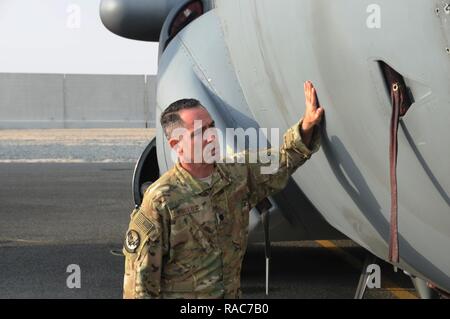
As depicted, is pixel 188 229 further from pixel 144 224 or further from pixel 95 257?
pixel 95 257

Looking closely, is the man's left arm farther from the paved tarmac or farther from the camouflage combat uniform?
the paved tarmac

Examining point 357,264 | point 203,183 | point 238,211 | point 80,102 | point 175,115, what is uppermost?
point 80,102

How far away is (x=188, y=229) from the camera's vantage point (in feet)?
8.89

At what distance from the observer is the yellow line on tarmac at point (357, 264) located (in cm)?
617

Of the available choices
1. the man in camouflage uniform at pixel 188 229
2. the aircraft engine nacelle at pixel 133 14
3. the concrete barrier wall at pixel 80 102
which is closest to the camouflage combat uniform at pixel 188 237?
the man in camouflage uniform at pixel 188 229

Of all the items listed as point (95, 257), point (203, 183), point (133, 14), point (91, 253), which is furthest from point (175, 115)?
point (91, 253)

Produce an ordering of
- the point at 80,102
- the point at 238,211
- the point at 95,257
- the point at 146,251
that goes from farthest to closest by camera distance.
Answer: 1. the point at 80,102
2. the point at 95,257
3. the point at 238,211
4. the point at 146,251

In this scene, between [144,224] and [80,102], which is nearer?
[144,224]

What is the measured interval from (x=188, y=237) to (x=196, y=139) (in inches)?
13.3

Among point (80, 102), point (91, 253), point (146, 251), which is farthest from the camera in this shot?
point (80, 102)

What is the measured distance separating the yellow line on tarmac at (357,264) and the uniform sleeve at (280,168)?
3285 mm

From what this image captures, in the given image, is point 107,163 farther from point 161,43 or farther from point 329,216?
point 329,216

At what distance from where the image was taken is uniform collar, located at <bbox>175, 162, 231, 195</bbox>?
2.72 m

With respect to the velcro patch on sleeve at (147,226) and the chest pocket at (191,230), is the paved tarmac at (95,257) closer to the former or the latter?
the chest pocket at (191,230)
